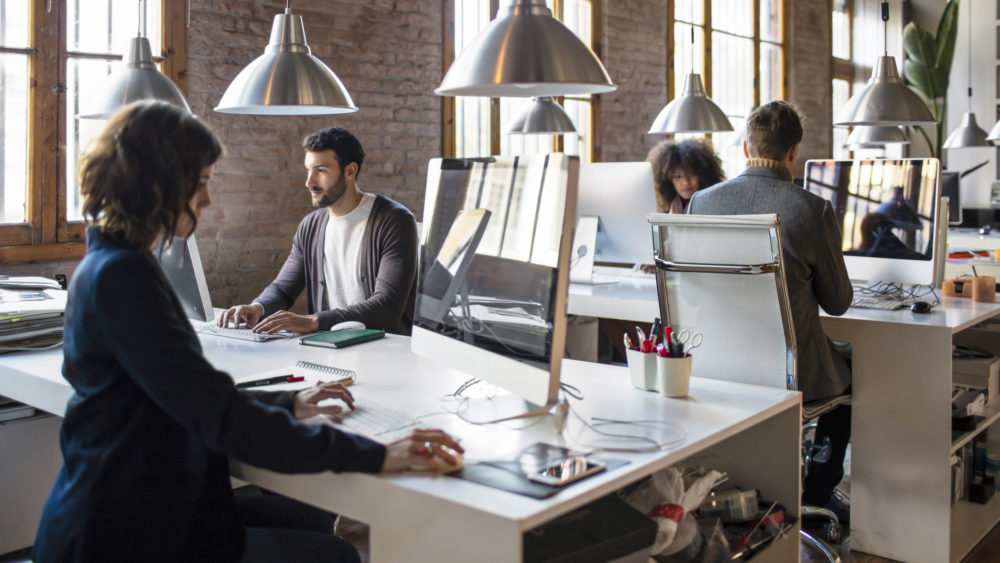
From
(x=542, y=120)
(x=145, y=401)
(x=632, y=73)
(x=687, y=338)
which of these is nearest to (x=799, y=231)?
(x=687, y=338)

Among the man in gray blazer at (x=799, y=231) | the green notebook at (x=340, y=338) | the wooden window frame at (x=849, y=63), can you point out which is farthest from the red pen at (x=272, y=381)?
the wooden window frame at (x=849, y=63)

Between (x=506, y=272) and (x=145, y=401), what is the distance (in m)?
0.69

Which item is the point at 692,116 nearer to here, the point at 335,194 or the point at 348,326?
the point at 335,194

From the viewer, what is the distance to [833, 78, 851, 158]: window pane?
10398 millimetres

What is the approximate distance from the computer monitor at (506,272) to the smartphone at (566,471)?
0.48 feet

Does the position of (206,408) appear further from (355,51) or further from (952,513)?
(355,51)

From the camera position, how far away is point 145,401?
1.44 meters

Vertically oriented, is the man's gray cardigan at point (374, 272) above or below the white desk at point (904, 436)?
above

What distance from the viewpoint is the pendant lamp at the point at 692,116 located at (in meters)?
4.43

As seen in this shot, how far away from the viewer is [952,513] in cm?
288

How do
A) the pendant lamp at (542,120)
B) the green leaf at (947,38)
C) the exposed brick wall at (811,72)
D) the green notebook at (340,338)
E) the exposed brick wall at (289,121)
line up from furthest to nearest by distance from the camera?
the green leaf at (947,38), the exposed brick wall at (811,72), the pendant lamp at (542,120), the exposed brick wall at (289,121), the green notebook at (340,338)

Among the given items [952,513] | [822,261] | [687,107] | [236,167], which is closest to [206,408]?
[822,261]

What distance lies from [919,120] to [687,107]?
1.12 m

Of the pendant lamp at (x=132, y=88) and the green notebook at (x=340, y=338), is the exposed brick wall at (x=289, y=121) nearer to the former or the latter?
the pendant lamp at (x=132, y=88)
